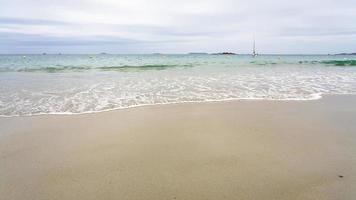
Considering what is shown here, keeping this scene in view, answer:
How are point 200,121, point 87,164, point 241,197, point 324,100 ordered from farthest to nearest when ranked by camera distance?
point 324,100, point 200,121, point 87,164, point 241,197

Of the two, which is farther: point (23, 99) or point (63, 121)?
point (23, 99)

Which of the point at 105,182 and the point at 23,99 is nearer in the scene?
the point at 105,182

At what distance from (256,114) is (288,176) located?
129 inches

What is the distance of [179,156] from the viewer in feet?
13.3

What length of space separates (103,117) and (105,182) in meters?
3.16

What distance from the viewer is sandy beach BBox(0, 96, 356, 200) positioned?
3100 millimetres

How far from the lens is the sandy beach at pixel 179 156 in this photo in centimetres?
310

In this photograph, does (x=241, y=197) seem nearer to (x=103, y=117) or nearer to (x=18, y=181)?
(x=18, y=181)

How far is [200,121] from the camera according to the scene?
19.6 ft

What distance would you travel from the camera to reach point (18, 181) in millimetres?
3307

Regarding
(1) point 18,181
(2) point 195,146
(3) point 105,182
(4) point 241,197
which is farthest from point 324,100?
(1) point 18,181

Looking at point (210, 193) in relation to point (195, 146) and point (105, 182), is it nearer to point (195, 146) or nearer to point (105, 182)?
point (105, 182)

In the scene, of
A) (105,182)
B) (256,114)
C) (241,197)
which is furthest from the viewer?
(256,114)

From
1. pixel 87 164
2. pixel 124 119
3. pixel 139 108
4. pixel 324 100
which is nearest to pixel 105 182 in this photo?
pixel 87 164
